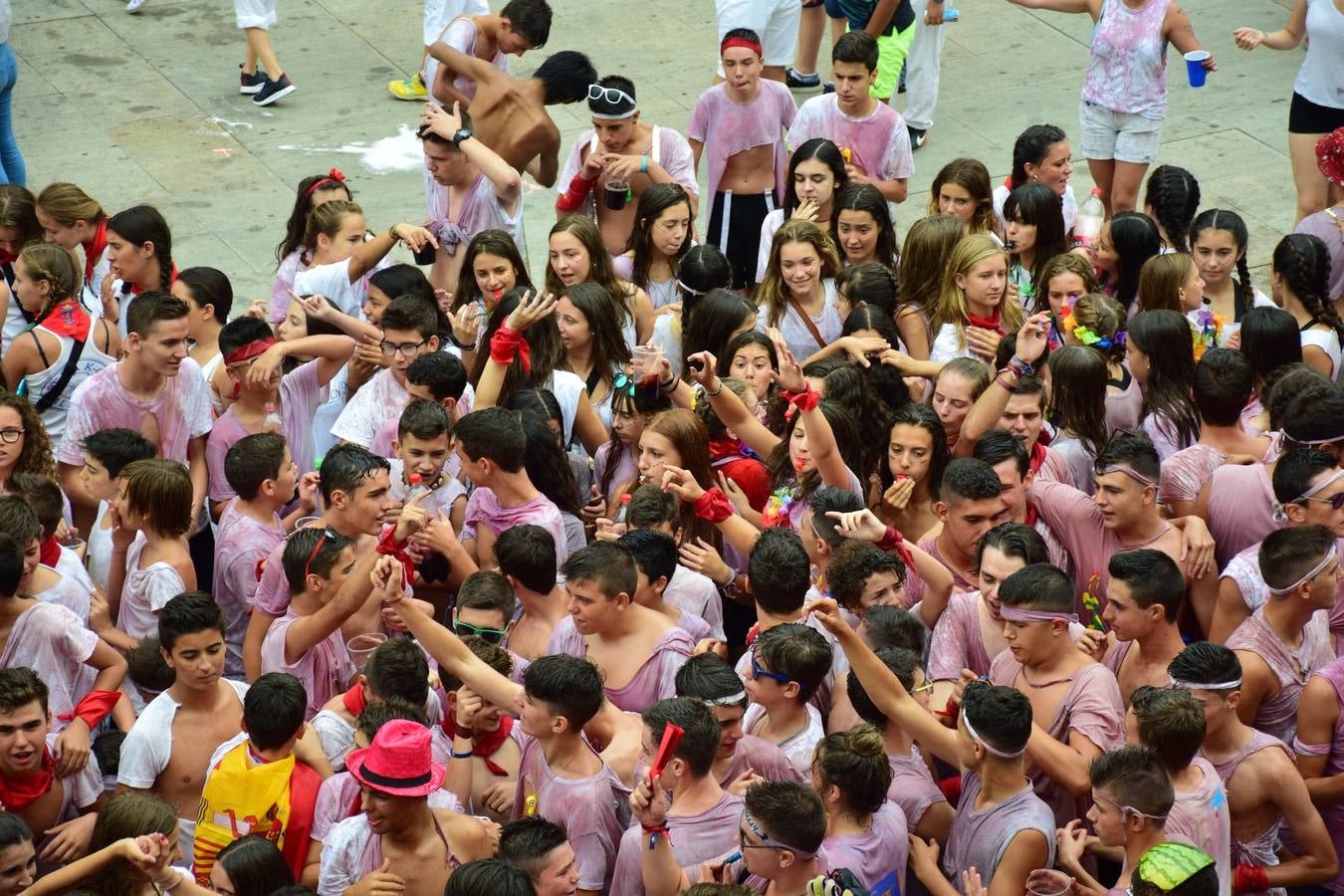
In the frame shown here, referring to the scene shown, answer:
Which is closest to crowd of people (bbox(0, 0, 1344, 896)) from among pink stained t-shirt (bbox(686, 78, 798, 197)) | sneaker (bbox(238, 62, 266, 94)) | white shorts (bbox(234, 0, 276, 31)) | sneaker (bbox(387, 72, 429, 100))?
pink stained t-shirt (bbox(686, 78, 798, 197))

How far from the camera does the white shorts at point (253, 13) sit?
38.4ft

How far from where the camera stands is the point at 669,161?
8969mm

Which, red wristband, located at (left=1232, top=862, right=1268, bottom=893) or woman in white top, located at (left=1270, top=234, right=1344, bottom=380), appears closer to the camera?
red wristband, located at (left=1232, top=862, right=1268, bottom=893)

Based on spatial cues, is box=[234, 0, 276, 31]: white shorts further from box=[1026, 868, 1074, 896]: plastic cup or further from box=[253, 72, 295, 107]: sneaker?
box=[1026, 868, 1074, 896]: plastic cup

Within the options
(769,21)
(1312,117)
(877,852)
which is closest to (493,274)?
(877,852)

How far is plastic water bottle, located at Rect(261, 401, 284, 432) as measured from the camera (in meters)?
7.03

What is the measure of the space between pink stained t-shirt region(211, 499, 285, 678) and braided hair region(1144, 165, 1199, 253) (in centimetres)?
473

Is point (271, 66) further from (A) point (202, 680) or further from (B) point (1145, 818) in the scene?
(B) point (1145, 818)

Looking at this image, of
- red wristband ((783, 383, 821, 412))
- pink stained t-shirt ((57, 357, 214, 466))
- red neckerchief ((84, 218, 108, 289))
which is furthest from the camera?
red neckerchief ((84, 218, 108, 289))

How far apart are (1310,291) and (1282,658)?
8.70ft

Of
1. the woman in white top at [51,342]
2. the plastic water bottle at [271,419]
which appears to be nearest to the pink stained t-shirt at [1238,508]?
the plastic water bottle at [271,419]

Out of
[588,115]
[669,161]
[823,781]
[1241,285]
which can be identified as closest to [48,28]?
[588,115]

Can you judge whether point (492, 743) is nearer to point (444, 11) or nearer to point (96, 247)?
point (96, 247)

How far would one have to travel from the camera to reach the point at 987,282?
7.52m
